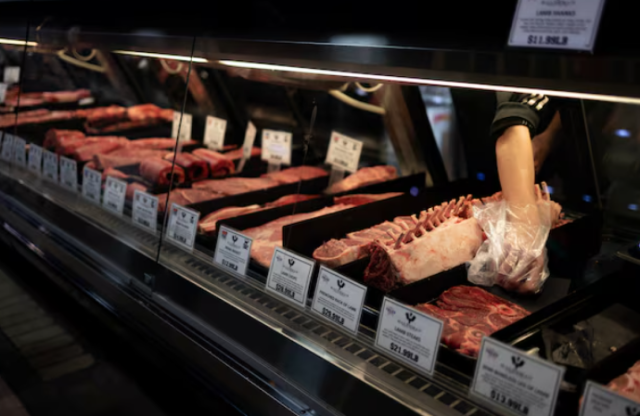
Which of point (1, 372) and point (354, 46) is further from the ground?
point (354, 46)

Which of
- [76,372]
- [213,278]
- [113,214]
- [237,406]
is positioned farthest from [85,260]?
[237,406]

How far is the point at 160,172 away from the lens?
2.72 meters

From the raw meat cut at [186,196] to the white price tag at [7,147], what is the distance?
107 cm

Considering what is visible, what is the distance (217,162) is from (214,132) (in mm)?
421

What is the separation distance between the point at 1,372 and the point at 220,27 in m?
1.39

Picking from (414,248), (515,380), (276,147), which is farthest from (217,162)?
(515,380)

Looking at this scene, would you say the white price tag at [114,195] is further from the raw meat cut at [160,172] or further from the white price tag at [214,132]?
the white price tag at [214,132]

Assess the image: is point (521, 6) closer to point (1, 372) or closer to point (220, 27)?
point (220, 27)

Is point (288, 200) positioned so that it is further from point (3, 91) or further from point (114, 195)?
point (3, 91)

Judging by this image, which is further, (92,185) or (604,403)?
(92,185)

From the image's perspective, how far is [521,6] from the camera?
1021 mm

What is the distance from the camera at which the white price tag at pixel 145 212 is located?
2.12 m

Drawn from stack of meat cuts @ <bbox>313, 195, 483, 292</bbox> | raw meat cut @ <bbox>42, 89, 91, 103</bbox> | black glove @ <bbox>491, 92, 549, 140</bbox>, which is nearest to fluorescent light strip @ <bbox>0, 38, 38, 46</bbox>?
raw meat cut @ <bbox>42, 89, 91, 103</bbox>

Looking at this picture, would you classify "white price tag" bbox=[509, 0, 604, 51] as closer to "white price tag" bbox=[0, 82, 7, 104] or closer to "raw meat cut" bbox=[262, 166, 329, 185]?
"raw meat cut" bbox=[262, 166, 329, 185]
